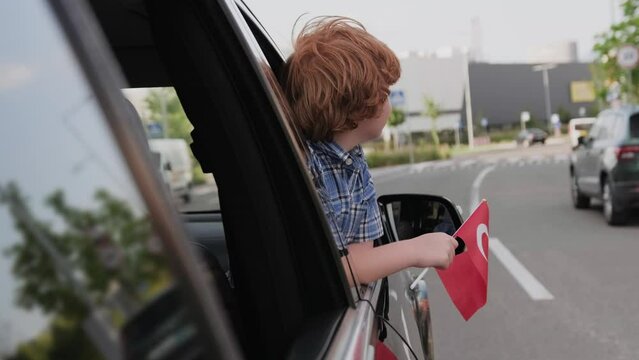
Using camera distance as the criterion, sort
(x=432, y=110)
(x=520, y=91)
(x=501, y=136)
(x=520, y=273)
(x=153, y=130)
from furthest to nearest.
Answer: (x=520, y=91), (x=501, y=136), (x=432, y=110), (x=520, y=273), (x=153, y=130)

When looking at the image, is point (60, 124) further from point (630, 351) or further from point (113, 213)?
point (630, 351)

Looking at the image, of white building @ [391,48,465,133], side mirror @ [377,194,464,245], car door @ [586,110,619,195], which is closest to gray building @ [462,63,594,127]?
white building @ [391,48,465,133]

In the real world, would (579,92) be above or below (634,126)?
below

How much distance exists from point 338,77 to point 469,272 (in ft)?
1.86

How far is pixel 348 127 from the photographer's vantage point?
72.2 inches

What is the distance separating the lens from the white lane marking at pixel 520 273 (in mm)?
6699

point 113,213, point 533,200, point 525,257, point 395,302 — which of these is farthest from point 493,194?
point 113,213

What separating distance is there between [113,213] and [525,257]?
337 inches

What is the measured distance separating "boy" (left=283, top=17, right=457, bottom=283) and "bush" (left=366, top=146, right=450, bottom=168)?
167 feet

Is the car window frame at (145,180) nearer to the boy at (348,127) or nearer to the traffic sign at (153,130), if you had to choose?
the traffic sign at (153,130)

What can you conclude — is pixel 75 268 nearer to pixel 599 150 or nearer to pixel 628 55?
pixel 599 150

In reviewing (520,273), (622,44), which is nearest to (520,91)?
(622,44)

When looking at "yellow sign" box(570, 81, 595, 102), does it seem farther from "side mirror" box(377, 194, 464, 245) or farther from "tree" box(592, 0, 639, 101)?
"side mirror" box(377, 194, 464, 245)

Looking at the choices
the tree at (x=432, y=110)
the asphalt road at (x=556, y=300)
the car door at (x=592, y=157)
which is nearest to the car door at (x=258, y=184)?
the asphalt road at (x=556, y=300)
